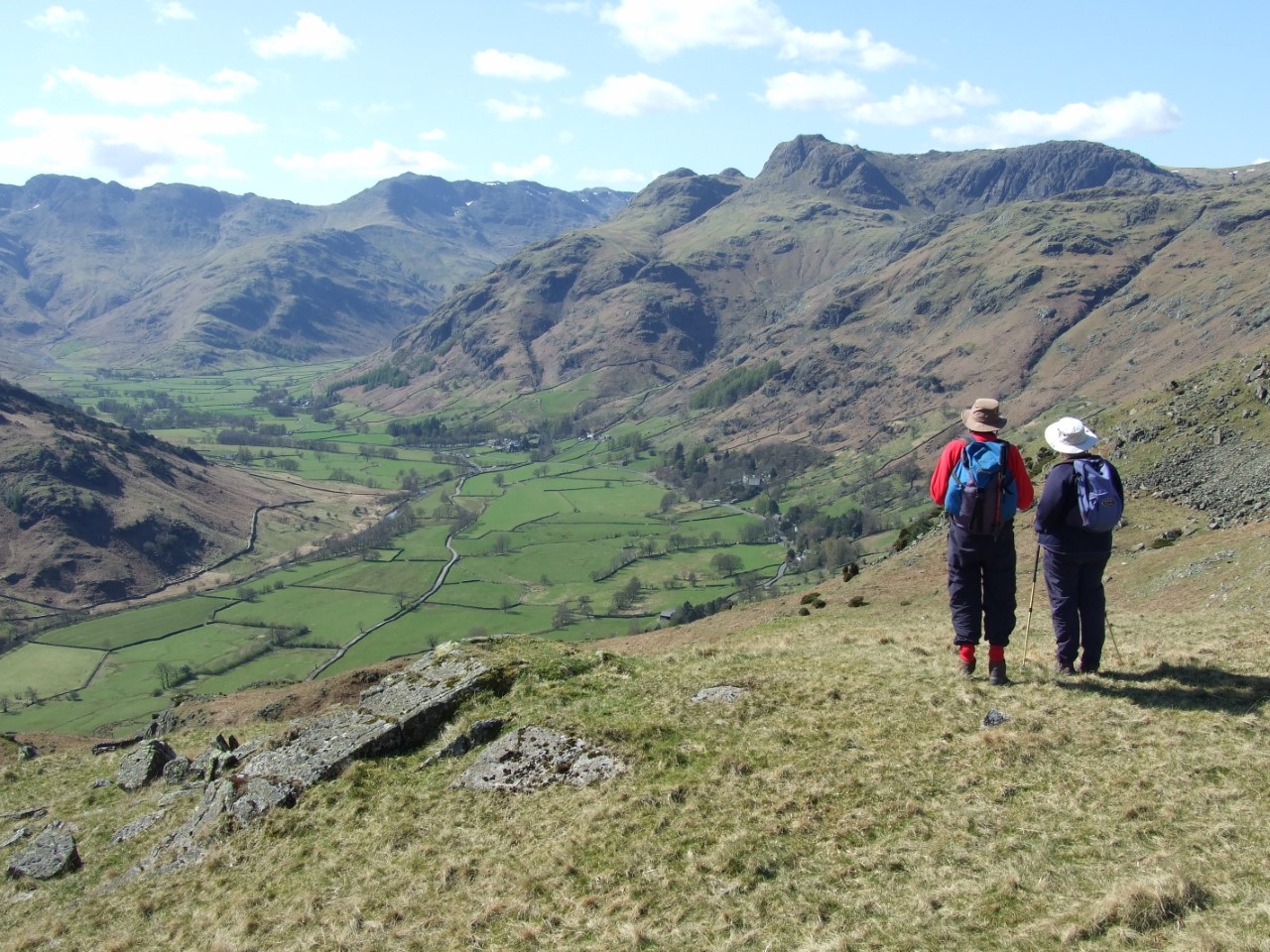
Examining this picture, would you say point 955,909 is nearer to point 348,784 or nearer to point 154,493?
point 348,784

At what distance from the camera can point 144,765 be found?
23.7 metres

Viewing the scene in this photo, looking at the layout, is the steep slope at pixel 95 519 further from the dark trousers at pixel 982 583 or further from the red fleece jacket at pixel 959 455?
the red fleece jacket at pixel 959 455

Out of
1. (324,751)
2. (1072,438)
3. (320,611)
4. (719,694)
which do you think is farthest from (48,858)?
(320,611)

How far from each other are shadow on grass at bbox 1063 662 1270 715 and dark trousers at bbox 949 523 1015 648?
1.82 metres

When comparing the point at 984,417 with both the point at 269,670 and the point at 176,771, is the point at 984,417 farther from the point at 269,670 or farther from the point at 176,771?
the point at 269,670

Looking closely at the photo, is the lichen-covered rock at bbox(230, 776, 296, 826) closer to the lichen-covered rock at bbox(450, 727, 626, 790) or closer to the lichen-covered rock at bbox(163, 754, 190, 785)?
the lichen-covered rock at bbox(450, 727, 626, 790)

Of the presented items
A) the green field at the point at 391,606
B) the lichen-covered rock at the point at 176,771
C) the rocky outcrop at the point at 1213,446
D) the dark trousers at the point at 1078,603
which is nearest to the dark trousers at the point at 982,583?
the dark trousers at the point at 1078,603

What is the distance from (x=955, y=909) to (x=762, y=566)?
136297 millimetres

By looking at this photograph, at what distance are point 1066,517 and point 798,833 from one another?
8.07 m

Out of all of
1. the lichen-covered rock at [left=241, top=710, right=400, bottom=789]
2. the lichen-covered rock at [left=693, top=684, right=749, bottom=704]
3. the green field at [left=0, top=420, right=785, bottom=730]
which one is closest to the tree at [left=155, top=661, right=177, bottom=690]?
the green field at [left=0, top=420, right=785, bottom=730]

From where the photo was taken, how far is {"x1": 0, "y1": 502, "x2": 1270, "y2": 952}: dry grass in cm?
1061

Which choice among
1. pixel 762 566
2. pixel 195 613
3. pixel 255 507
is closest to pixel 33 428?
pixel 255 507

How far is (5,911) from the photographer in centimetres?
1714

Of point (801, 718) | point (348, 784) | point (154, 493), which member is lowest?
point (154, 493)
